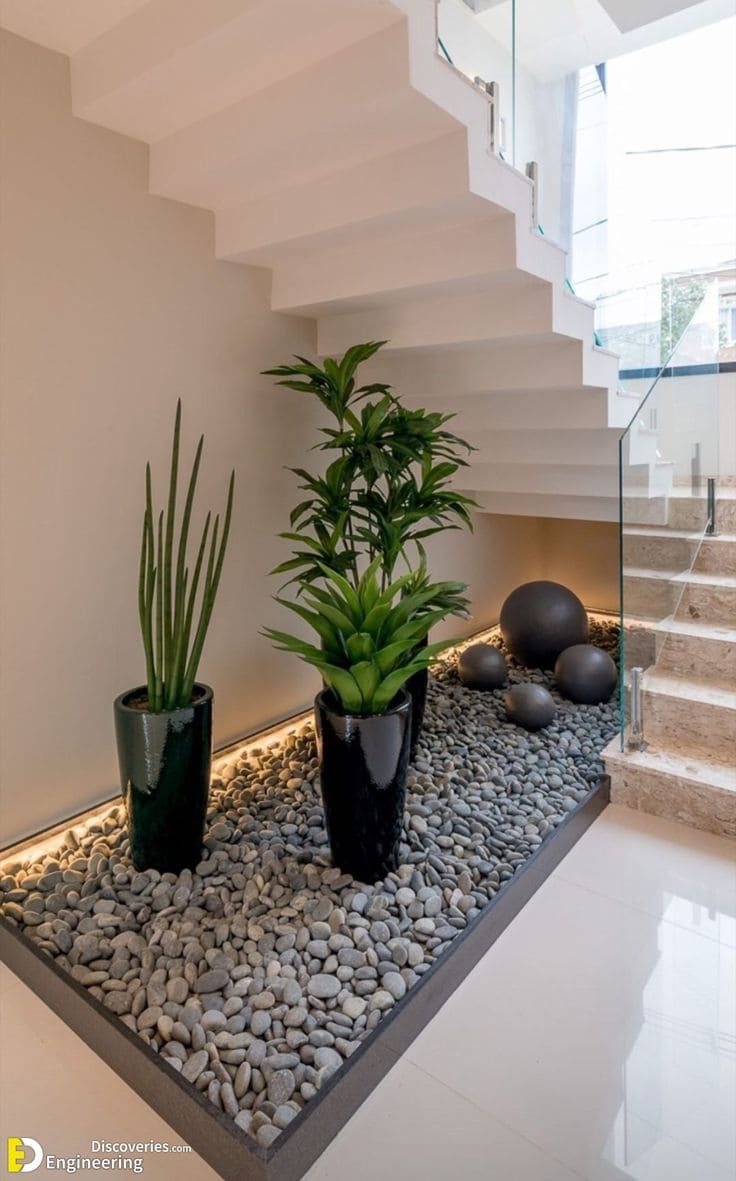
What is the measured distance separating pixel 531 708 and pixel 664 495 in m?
1.18

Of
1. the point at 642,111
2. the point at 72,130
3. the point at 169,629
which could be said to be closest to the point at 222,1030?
the point at 169,629

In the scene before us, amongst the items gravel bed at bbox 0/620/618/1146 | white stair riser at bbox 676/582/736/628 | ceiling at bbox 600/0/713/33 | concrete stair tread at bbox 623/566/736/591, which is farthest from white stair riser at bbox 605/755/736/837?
Answer: ceiling at bbox 600/0/713/33

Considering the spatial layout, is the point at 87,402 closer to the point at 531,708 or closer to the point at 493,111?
the point at 493,111

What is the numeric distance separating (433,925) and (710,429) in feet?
10.1

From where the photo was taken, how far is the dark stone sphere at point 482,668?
12.4ft

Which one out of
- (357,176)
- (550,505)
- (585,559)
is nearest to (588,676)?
(550,505)

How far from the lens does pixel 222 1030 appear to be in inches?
63.9

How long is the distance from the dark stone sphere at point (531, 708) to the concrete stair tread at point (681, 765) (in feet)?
1.26

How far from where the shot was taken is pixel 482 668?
378cm

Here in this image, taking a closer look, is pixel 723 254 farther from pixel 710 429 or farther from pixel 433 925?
pixel 433 925

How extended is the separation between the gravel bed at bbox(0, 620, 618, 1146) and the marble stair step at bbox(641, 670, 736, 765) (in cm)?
31

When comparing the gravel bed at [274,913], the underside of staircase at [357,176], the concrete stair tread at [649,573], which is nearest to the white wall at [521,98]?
the underside of staircase at [357,176]

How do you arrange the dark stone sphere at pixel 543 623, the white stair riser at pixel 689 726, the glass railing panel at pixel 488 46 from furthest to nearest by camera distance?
1. the dark stone sphere at pixel 543 623
2. the white stair riser at pixel 689 726
3. the glass railing panel at pixel 488 46

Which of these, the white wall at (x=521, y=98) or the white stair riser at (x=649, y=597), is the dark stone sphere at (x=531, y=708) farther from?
the white wall at (x=521, y=98)
